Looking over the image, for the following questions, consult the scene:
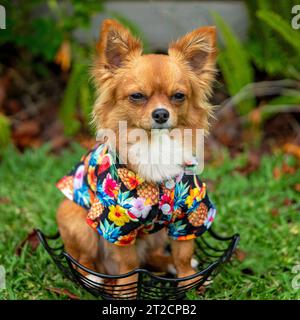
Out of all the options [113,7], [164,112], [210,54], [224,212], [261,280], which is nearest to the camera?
[164,112]

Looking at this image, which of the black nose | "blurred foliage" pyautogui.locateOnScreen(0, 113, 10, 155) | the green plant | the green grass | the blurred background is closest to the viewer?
Result: the black nose

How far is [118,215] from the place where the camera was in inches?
121

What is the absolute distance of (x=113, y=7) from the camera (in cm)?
610

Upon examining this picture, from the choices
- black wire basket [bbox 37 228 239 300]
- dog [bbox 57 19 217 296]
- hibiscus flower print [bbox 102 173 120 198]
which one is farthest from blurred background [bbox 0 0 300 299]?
hibiscus flower print [bbox 102 173 120 198]

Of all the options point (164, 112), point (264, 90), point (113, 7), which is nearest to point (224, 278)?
point (164, 112)

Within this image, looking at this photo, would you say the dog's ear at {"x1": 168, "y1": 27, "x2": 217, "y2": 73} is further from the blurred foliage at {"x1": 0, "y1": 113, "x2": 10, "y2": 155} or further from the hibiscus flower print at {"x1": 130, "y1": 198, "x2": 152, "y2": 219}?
the blurred foliage at {"x1": 0, "y1": 113, "x2": 10, "y2": 155}

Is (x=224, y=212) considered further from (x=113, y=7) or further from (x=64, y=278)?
(x=113, y=7)

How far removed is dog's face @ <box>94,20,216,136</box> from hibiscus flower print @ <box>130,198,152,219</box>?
15.4 inches

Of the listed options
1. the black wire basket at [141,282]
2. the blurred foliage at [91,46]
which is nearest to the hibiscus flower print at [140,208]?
the black wire basket at [141,282]

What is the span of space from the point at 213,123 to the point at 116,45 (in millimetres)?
2662

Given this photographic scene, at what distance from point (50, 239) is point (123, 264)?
82 centimetres

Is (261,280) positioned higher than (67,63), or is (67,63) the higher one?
(67,63)

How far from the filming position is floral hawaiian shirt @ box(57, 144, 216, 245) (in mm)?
3049

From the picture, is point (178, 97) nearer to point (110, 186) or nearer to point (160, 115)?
point (160, 115)
